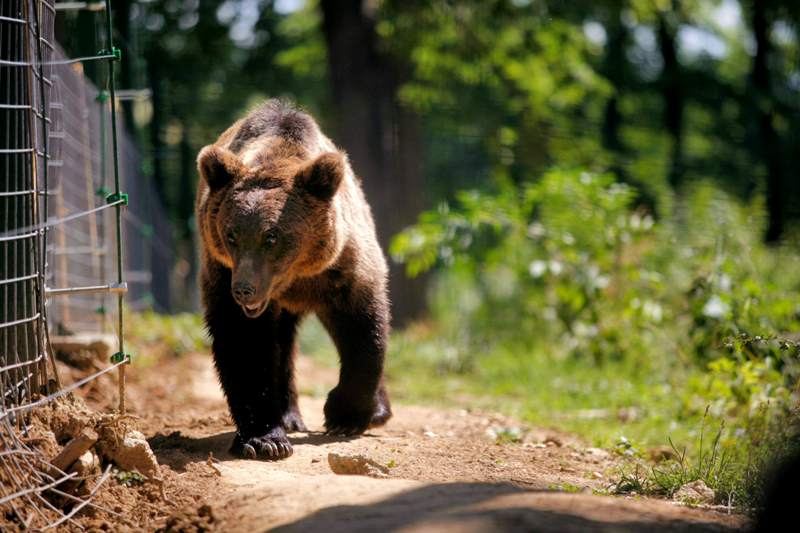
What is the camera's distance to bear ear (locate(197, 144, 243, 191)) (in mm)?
5066

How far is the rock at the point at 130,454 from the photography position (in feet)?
14.0

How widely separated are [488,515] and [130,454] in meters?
2.04

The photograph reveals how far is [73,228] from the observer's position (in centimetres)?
916

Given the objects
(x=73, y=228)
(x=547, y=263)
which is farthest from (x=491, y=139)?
(x=73, y=228)

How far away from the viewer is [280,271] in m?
5.08

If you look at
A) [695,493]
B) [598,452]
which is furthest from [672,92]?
[695,493]

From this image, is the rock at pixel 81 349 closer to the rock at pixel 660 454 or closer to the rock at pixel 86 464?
the rock at pixel 86 464

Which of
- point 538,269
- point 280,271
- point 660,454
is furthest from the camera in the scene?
point 538,269

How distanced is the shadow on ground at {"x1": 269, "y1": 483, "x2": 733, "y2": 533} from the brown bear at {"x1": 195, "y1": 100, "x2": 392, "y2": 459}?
165cm

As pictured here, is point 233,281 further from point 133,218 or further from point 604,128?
→ point 604,128

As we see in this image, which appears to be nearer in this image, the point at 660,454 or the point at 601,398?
the point at 660,454

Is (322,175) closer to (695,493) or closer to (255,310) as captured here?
(255,310)

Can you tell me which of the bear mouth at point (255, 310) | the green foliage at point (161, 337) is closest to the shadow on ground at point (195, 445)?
the bear mouth at point (255, 310)

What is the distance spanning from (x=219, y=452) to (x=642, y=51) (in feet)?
74.1
